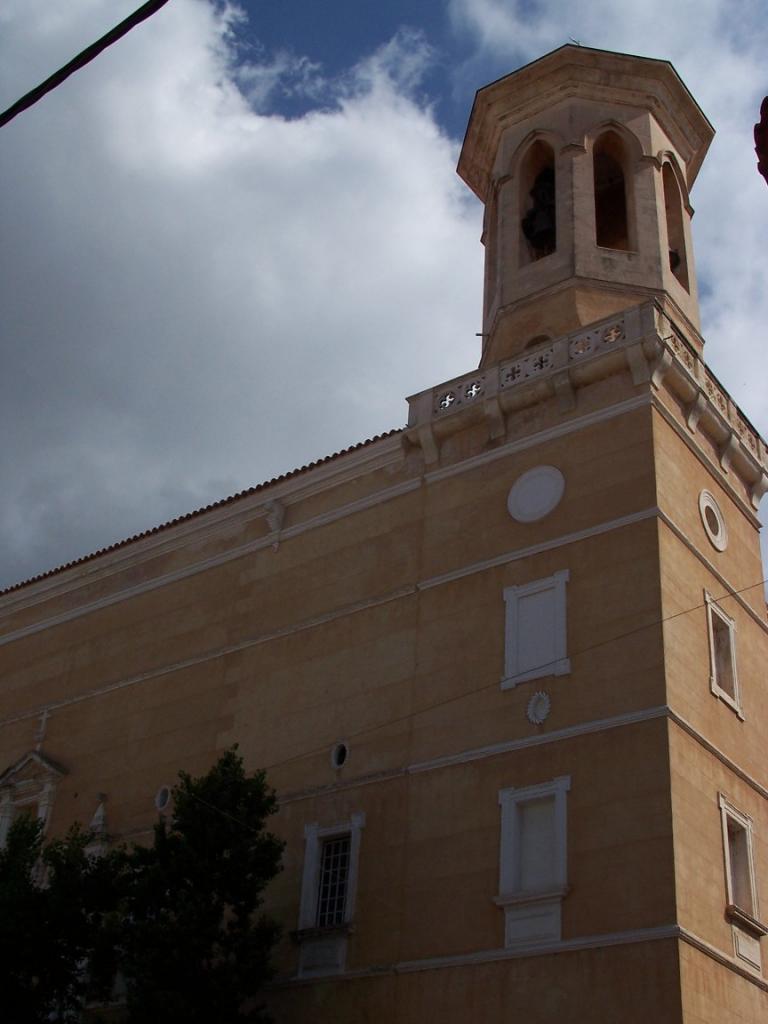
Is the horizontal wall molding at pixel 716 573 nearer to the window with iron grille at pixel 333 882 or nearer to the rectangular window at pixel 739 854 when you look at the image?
the rectangular window at pixel 739 854

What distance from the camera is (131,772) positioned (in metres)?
21.2

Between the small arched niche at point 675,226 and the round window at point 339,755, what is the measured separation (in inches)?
398

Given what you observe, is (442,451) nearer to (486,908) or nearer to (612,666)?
(612,666)

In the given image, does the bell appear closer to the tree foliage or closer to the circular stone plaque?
the circular stone plaque

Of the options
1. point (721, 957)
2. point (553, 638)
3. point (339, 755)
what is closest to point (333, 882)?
point (339, 755)

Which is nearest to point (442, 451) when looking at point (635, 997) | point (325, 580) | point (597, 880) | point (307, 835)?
point (325, 580)

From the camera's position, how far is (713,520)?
19234 mm

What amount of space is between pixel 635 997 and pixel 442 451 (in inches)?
354

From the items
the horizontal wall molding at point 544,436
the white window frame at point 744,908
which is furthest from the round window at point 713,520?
the white window frame at point 744,908

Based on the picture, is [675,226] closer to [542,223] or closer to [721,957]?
[542,223]

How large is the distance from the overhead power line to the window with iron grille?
12802 mm

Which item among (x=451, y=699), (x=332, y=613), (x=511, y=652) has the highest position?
(x=332, y=613)

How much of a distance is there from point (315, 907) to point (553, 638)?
190 inches

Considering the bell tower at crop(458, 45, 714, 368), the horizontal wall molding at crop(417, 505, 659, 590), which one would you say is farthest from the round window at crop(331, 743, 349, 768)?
the bell tower at crop(458, 45, 714, 368)
